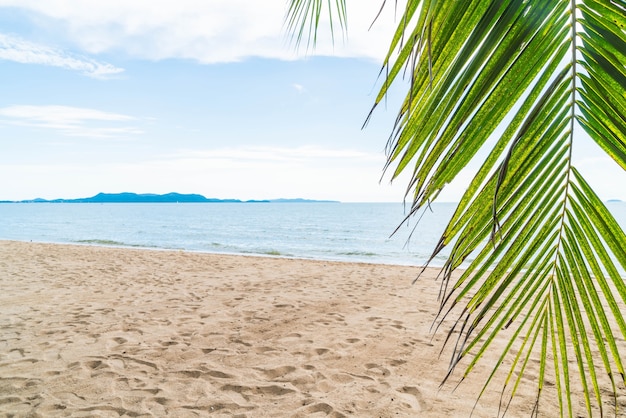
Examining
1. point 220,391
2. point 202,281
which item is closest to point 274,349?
point 220,391

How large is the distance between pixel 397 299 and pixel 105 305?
4.78 metres

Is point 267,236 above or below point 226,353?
below

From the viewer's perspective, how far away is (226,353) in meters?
4.20

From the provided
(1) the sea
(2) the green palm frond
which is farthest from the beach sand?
(2) the green palm frond

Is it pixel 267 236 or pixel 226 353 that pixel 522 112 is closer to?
pixel 226 353

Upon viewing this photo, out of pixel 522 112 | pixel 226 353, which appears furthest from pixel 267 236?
pixel 522 112

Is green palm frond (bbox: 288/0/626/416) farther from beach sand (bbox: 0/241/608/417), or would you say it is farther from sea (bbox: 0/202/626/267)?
beach sand (bbox: 0/241/608/417)

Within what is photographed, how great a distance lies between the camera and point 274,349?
4.32 meters

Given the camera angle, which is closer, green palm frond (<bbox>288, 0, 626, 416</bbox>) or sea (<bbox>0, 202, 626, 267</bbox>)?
green palm frond (<bbox>288, 0, 626, 416</bbox>)

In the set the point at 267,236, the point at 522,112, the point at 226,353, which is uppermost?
the point at 522,112

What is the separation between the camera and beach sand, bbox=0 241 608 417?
3.16 metres

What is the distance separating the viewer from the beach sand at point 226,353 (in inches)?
124

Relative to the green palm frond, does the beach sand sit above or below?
below

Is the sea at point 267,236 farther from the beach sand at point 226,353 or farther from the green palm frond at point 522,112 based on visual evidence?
the beach sand at point 226,353
